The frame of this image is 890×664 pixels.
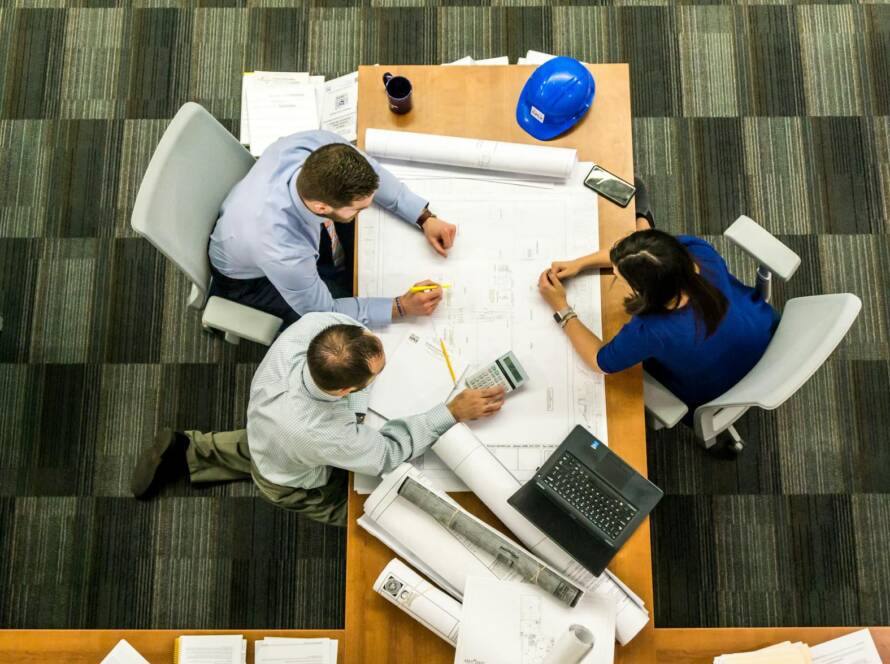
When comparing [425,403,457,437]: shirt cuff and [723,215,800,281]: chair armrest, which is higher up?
[723,215,800,281]: chair armrest

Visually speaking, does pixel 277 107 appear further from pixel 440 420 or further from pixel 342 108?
pixel 440 420

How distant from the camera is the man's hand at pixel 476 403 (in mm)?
1497

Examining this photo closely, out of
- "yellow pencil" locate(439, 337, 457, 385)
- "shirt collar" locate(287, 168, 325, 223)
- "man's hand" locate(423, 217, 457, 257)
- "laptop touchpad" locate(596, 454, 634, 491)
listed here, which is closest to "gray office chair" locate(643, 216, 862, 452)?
"laptop touchpad" locate(596, 454, 634, 491)

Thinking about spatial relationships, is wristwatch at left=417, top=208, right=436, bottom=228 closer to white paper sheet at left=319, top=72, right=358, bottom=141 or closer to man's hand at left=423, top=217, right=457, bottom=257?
man's hand at left=423, top=217, right=457, bottom=257

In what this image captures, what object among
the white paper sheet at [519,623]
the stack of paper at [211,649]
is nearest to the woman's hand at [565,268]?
the white paper sheet at [519,623]

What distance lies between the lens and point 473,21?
8.96ft

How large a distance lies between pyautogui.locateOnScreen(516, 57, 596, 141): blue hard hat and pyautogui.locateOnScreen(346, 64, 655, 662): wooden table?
24mm

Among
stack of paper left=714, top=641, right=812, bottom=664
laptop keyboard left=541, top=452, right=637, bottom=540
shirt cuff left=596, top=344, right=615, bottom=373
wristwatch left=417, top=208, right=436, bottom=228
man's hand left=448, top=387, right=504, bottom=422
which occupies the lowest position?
stack of paper left=714, top=641, right=812, bottom=664

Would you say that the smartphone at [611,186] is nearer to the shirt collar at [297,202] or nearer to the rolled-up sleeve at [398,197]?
the rolled-up sleeve at [398,197]

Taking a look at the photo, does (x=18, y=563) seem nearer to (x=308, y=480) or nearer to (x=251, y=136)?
(x=308, y=480)

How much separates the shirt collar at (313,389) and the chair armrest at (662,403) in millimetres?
733

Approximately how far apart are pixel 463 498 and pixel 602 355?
440 mm

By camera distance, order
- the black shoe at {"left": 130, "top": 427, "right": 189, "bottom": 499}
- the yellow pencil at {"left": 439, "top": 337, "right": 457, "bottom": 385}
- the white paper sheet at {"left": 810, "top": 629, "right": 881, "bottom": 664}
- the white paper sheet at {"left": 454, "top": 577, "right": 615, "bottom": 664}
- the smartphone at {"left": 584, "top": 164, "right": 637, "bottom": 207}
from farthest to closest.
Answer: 1. the black shoe at {"left": 130, "top": 427, "right": 189, "bottom": 499}
2. the smartphone at {"left": 584, "top": 164, "right": 637, "bottom": 207}
3. the yellow pencil at {"left": 439, "top": 337, "right": 457, "bottom": 385}
4. the white paper sheet at {"left": 810, "top": 629, "right": 881, "bottom": 664}
5. the white paper sheet at {"left": 454, "top": 577, "right": 615, "bottom": 664}

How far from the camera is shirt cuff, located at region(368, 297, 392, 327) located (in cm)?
159
